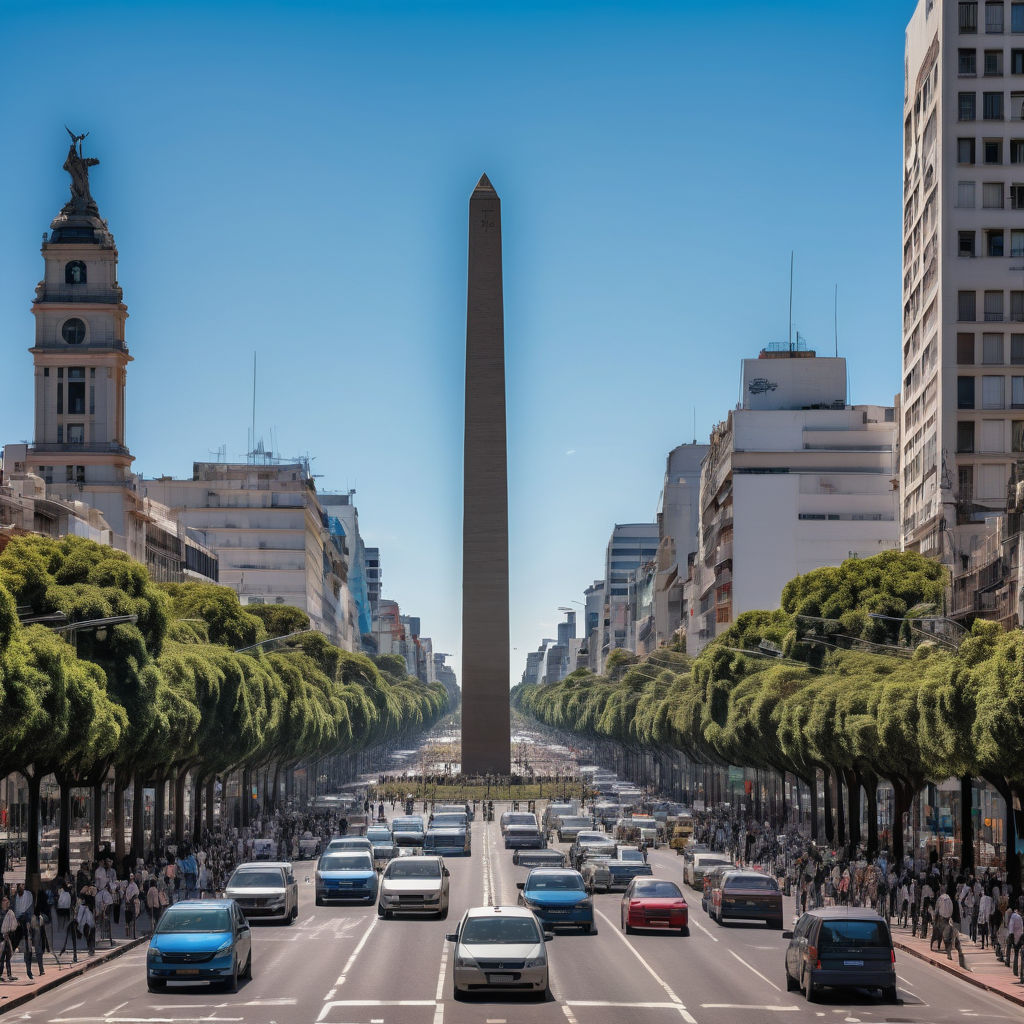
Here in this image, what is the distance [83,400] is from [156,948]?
96889mm

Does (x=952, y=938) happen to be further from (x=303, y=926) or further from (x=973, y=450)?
(x=973, y=450)

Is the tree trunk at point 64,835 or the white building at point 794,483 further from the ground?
the white building at point 794,483

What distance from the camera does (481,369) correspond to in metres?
132

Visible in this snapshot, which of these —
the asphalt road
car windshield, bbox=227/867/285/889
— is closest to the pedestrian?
the asphalt road

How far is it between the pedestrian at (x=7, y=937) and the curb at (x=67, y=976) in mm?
980

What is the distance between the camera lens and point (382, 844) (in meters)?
73.3

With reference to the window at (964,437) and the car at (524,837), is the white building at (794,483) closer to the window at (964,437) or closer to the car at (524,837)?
the window at (964,437)

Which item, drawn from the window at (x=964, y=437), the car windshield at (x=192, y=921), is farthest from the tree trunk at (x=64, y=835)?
the window at (x=964, y=437)

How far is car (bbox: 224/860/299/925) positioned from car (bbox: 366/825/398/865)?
17.5 metres

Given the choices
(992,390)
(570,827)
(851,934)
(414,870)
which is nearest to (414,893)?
(414,870)

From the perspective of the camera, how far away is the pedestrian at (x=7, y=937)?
38.3m

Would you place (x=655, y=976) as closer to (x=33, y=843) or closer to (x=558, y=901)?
(x=558, y=901)

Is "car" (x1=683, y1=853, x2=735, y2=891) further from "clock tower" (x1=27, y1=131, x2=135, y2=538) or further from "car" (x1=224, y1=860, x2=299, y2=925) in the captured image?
"clock tower" (x1=27, y1=131, x2=135, y2=538)

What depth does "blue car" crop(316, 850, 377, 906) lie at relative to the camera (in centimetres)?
5622
